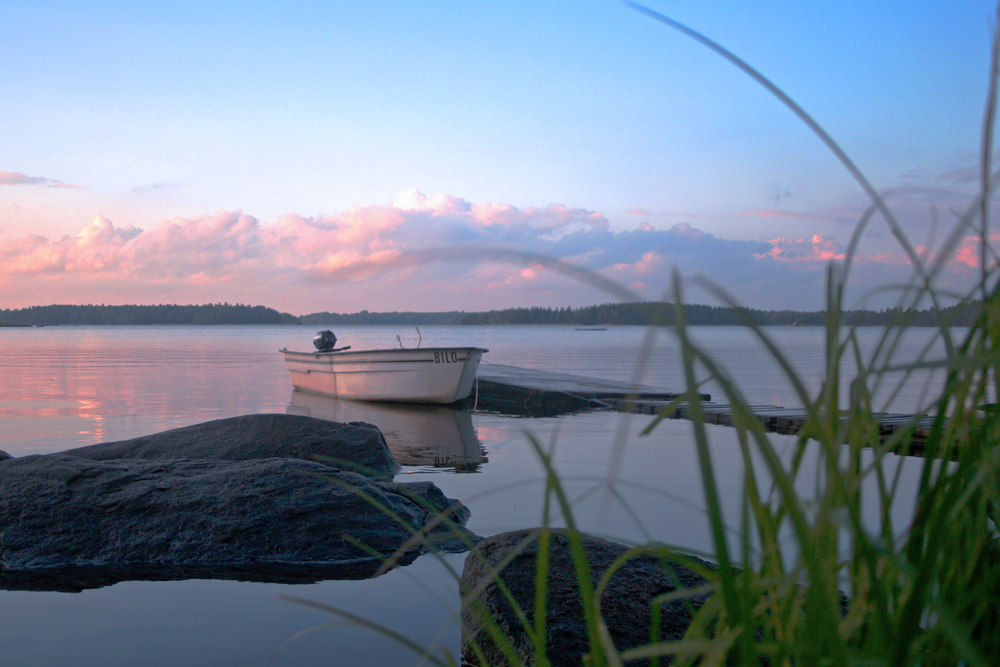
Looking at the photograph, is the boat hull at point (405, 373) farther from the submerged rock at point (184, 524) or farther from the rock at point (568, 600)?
the rock at point (568, 600)

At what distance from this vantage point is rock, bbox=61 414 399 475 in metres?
8.19

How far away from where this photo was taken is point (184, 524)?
5.77 metres

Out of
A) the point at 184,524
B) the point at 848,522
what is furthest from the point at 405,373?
the point at 848,522

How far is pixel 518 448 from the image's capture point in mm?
12906

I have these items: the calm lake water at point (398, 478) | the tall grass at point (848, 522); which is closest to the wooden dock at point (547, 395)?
the calm lake water at point (398, 478)

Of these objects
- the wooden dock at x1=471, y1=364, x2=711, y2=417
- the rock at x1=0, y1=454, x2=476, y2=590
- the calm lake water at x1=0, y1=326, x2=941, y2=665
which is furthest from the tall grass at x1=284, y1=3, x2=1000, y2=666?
the wooden dock at x1=471, y1=364, x2=711, y2=417

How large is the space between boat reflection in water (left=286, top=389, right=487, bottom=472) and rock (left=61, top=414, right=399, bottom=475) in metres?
2.20

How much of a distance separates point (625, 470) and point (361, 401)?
38.6 ft

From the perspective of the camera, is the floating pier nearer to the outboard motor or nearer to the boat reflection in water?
the boat reflection in water

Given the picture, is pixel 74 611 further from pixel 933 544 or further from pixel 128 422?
pixel 128 422

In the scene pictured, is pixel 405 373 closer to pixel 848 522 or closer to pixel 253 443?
pixel 253 443

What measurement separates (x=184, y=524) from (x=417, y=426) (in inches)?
402

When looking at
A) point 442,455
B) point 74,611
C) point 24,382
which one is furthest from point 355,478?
point 24,382

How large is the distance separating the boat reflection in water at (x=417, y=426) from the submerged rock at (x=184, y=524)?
5.03 metres
